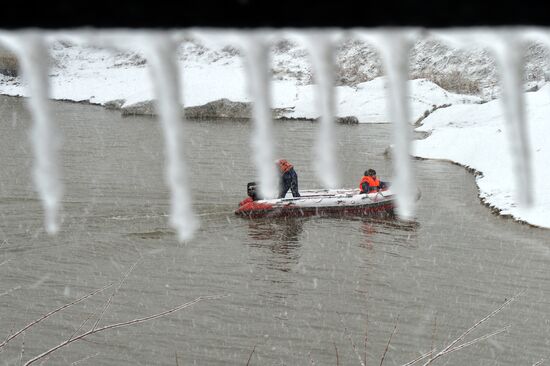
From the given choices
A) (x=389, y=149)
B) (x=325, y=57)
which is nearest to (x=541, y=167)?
(x=389, y=149)

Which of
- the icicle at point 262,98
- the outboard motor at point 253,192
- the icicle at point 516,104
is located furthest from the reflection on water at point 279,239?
the icicle at point 516,104

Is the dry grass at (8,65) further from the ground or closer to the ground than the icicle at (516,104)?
further from the ground

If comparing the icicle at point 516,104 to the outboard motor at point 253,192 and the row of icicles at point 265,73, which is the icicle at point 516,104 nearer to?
the row of icicles at point 265,73

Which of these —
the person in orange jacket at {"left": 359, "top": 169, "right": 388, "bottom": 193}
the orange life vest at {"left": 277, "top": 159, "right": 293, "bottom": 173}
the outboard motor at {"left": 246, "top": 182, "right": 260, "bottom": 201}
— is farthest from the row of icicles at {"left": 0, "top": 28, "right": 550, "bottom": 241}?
the person in orange jacket at {"left": 359, "top": 169, "right": 388, "bottom": 193}

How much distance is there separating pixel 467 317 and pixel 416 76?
3182 centimetres

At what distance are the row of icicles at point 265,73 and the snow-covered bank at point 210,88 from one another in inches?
1224

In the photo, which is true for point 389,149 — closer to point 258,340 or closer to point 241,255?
point 241,255

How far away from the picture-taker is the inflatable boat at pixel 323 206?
55.0 feet

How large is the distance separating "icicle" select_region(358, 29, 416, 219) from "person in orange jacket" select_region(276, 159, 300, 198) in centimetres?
1551

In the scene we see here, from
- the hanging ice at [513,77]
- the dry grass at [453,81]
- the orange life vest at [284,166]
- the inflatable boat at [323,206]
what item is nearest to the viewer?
the hanging ice at [513,77]

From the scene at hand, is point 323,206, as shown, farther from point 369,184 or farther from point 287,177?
point 369,184

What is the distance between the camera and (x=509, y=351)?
9336mm

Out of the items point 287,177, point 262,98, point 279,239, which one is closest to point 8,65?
point 287,177

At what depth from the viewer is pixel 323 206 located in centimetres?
1712
